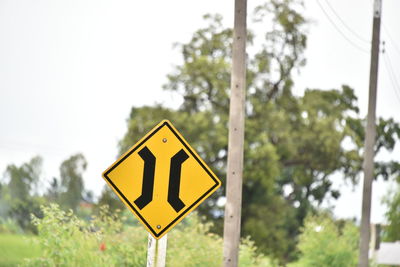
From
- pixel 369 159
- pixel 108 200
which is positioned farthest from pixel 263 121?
pixel 369 159

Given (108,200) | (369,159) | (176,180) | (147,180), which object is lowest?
(176,180)

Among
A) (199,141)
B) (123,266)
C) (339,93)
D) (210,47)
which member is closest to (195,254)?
(123,266)

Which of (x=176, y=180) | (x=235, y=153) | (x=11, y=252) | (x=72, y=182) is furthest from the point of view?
(x=72, y=182)

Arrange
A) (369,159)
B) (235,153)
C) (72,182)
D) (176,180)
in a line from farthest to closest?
1. (72,182)
2. (369,159)
3. (235,153)
4. (176,180)

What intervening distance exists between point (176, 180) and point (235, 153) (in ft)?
12.7

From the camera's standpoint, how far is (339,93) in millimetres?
48219

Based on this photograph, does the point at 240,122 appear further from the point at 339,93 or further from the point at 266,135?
the point at 339,93

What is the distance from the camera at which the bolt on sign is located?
6.47m

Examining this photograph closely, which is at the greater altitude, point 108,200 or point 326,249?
point 108,200

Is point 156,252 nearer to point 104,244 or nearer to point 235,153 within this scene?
point 235,153

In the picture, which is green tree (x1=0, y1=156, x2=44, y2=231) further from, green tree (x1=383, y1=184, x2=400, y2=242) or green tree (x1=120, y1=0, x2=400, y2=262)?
green tree (x1=383, y1=184, x2=400, y2=242)

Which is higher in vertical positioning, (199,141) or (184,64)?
(184,64)

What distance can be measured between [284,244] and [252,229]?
329 centimetres

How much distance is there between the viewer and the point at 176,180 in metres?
6.55
